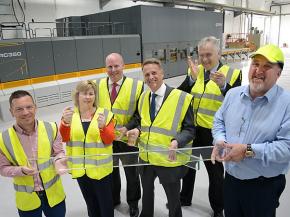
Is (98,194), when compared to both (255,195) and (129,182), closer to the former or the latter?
(129,182)

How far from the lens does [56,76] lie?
625 centimetres

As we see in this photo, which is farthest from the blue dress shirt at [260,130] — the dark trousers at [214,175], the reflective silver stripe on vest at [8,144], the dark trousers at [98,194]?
the reflective silver stripe on vest at [8,144]

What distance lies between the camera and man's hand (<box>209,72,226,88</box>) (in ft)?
6.46

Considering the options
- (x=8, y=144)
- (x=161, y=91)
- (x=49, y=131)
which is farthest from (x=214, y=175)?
(x=8, y=144)

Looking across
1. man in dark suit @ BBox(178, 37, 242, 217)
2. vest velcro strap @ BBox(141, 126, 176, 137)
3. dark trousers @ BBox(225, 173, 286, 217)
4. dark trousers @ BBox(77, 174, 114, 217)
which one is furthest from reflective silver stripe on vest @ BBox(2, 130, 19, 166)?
man in dark suit @ BBox(178, 37, 242, 217)

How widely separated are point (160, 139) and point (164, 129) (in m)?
0.08

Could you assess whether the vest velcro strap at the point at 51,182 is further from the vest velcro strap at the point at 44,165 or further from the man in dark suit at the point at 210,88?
the man in dark suit at the point at 210,88

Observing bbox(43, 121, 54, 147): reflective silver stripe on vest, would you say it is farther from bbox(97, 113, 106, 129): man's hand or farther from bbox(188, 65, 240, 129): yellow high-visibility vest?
bbox(188, 65, 240, 129): yellow high-visibility vest

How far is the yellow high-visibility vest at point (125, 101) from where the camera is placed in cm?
220

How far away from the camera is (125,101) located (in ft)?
7.21

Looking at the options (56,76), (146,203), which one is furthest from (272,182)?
(56,76)

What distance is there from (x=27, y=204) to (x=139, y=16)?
7.12 metres

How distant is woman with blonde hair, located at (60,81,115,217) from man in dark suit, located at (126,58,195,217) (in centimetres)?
27

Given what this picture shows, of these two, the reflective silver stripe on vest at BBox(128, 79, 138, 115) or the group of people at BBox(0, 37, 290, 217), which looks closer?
the group of people at BBox(0, 37, 290, 217)
